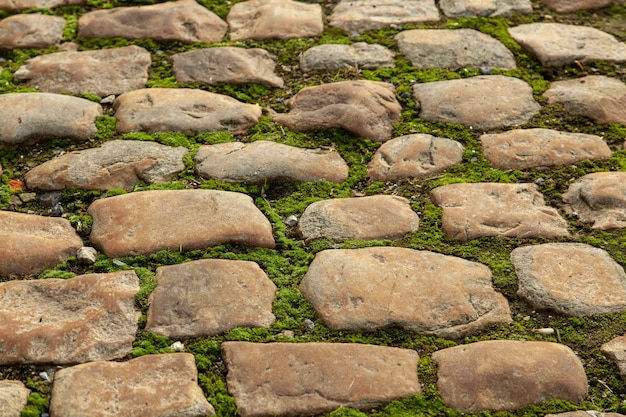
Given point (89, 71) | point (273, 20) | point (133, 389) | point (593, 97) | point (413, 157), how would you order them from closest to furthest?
point (133, 389)
point (413, 157)
point (593, 97)
point (89, 71)
point (273, 20)

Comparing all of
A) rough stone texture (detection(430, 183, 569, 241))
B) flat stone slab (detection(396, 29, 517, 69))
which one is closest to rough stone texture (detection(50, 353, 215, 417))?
rough stone texture (detection(430, 183, 569, 241))

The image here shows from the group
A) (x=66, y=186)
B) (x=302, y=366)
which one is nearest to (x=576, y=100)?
(x=302, y=366)

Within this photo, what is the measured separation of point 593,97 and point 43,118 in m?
1.93

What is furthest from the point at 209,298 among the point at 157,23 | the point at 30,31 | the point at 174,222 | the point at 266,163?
the point at 30,31

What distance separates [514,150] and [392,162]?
0.41 m

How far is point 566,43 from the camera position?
10.7ft

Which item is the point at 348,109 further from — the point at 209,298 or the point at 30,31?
the point at 30,31

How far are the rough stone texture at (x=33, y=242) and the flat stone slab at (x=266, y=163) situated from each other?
47cm

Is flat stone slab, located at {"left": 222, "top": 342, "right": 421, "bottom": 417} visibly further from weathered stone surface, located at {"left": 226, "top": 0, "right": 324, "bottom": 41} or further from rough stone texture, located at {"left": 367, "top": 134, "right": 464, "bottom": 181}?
weathered stone surface, located at {"left": 226, "top": 0, "right": 324, "bottom": 41}

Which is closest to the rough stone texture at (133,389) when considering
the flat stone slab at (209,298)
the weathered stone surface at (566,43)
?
the flat stone slab at (209,298)

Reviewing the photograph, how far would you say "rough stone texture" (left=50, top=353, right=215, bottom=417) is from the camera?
5.75ft

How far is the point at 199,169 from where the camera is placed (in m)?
2.55

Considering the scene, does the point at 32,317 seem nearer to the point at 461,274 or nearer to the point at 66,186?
the point at 66,186

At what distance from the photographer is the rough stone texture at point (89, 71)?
116 inches
